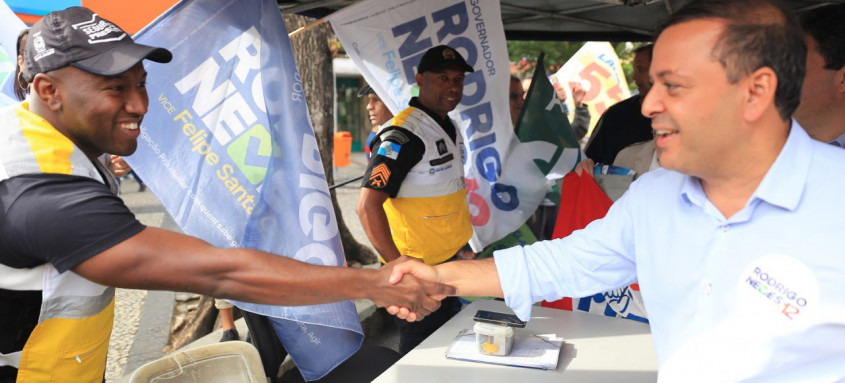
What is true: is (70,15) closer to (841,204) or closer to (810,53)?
(841,204)

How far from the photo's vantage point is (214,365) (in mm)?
2133

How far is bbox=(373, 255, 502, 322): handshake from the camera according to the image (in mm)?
1950

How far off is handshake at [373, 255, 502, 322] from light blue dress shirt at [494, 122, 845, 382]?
58cm

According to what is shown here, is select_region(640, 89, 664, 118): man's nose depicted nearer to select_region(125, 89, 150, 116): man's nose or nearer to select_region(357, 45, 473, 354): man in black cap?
select_region(125, 89, 150, 116): man's nose

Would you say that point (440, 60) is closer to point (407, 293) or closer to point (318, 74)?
point (407, 293)

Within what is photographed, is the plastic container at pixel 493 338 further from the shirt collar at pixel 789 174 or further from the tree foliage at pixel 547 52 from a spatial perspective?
the tree foliage at pixel 547 52

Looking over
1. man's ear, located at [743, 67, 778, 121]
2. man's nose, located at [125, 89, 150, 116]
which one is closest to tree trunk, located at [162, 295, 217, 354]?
man's nose, located at [125, 89, 150, 116]

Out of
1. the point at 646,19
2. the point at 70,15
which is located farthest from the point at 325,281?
the point at 646,19

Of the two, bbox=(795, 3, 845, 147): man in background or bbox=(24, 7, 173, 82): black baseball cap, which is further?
bbox=(795, 3, 845, 147): man in background

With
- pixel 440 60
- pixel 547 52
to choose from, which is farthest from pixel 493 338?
pixel 547 52

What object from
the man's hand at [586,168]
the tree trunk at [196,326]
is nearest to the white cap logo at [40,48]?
the man's hand at [586,168]

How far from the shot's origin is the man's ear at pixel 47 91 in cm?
155

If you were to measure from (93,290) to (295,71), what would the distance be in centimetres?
137

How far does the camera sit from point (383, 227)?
3104mm
